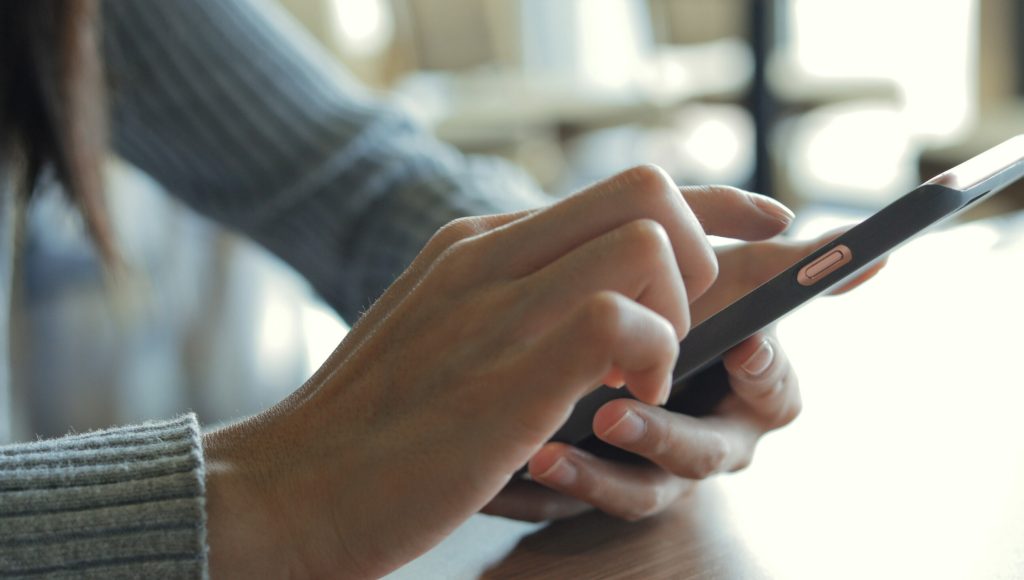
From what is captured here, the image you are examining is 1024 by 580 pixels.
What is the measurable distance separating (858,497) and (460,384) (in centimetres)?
18

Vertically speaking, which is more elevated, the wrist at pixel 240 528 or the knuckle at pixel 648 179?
the knuckle at pixel 648 179

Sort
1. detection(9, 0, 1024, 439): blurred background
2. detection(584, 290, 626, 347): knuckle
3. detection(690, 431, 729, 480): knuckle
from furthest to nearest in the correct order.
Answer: detection(9, 0, 1024, 439): blurred background, detection(690, 431, 729, 480): knuckle, detection(584, 290, 626, 347): knuckle

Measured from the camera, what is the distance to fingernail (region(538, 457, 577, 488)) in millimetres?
392

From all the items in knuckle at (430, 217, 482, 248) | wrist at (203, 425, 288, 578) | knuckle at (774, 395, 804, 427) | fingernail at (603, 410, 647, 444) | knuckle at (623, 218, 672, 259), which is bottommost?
knuckle at (774, 395, 804, 427)

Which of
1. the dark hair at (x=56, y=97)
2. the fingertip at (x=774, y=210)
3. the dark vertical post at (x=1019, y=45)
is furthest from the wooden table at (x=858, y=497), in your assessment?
the dark vertical post at (x=1019, y=45)

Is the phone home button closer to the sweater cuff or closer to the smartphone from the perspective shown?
the smartphone

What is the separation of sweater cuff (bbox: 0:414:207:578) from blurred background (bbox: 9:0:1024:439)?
345 millimetres

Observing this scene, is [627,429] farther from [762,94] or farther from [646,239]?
[762,94]

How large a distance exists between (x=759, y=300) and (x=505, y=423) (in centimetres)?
10

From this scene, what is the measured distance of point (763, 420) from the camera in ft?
1.46

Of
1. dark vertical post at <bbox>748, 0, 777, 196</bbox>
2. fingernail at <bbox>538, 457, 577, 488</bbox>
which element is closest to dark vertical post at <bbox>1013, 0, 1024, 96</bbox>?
dark vertical post at <bbox>748, 0, 777, 196</bbox>

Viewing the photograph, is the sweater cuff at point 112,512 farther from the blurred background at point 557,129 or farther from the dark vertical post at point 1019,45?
the dark vertical post at point 1019,45

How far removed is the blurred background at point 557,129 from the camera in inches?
35.2

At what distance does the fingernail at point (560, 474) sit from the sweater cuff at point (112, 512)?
12 centimetres
